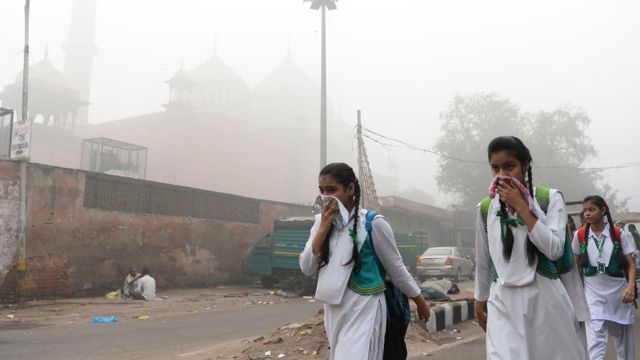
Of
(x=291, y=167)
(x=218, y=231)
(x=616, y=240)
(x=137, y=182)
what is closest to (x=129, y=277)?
(x=137, y=182)

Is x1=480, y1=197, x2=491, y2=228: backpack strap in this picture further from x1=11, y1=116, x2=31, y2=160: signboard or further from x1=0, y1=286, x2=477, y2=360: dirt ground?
x1=11, y1=116, x2=31, y2=160: signboard

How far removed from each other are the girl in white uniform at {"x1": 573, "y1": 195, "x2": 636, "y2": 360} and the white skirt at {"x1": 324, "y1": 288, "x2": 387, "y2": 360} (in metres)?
2.78

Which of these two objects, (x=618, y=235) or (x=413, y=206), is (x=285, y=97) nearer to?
(x=413, y=206)

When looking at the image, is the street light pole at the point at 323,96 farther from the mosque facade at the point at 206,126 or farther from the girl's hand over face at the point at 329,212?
the mosque facade at the point at 206,126

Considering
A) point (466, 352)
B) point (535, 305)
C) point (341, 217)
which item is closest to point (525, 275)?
point (535, 305)

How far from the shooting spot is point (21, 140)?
1256 cm

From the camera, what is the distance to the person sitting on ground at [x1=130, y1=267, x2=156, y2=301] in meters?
13.1

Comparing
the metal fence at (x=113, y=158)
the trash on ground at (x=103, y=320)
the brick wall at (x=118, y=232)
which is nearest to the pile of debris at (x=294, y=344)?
the trash on ground at (x=103, y=320)

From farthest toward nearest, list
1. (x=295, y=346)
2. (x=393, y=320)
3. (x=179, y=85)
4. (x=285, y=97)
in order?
(x=285, y=97) < (x=179, y=85) < (x=295, y=346) < (x=393, y=320)

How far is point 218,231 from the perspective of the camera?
60.1 ft

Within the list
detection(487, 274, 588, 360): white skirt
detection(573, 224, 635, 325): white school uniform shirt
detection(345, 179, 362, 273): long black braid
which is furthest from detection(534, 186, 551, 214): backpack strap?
detection(573, 224, 635, 325): white school uniform shirt

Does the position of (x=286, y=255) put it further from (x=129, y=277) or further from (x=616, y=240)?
(x=616, y=240)

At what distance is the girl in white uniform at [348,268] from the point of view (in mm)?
2699

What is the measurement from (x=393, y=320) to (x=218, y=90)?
49.0m
